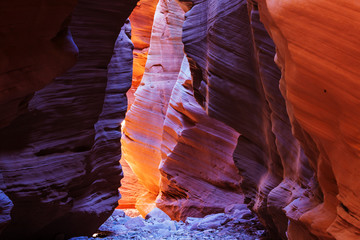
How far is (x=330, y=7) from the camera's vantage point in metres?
2.93

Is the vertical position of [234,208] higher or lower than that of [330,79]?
lower

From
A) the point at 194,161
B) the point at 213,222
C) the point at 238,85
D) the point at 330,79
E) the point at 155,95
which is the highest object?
the point at 330,79

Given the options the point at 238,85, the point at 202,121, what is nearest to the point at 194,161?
the point at 202,121

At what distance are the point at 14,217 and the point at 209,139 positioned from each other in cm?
787

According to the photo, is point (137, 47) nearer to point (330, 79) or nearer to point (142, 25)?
point (142, 25)

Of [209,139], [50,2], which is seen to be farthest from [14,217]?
[209,139]

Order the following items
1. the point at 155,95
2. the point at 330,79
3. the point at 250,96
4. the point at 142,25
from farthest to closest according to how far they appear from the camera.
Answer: the point at 142,25, the point at 155,95, the point at 250,96, the point at 330,79

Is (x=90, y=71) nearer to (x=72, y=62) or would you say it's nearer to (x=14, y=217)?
(x=14, y=217)

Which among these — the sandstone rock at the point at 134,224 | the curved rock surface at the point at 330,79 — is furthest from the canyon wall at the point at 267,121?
the sandstone rock at the point at 134,224

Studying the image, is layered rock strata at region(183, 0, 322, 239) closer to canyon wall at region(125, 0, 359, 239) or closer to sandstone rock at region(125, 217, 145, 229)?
canyon wall at region(125, 0, 359, 239)

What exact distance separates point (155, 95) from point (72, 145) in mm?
9762

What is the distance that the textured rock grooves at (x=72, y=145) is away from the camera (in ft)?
23.9

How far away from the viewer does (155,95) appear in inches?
704

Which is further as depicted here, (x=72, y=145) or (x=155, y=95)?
(x=155, y=95)
